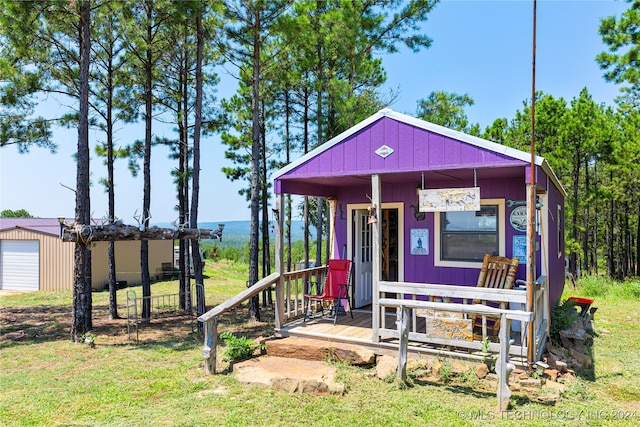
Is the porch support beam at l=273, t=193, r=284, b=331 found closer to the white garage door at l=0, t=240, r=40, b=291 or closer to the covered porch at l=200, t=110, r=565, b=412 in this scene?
the covered porch at l=200, t=110, r=565, b=412

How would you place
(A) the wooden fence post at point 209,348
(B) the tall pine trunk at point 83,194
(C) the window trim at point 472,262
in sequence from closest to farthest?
(A) the wooden fence post at point 209,348 → (C) the window trim at point 472,262 → (B) the tall pine trunk at point 83,194

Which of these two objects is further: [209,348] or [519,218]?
[519,218]

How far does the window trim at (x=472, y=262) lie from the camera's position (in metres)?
6.59

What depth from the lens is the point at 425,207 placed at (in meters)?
5.61

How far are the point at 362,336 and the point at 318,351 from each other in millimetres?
637

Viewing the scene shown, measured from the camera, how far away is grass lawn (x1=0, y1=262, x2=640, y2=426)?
4.17 metres

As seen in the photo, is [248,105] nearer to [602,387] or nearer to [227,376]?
[227,376]

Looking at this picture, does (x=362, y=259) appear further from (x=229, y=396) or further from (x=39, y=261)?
(x=39, y=261)

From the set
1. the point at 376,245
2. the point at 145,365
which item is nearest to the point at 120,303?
the point at 145,365

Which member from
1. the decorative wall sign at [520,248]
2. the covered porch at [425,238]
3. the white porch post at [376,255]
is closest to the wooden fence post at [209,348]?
the covered porch at [425,238]

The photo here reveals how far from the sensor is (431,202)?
5.57 m

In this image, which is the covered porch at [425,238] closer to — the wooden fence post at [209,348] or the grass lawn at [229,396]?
the wooden fence post at [209,348]

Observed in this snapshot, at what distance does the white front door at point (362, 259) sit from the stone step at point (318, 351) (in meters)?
2.13

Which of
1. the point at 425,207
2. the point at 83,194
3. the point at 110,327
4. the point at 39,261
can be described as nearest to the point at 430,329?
the point at 425,207
